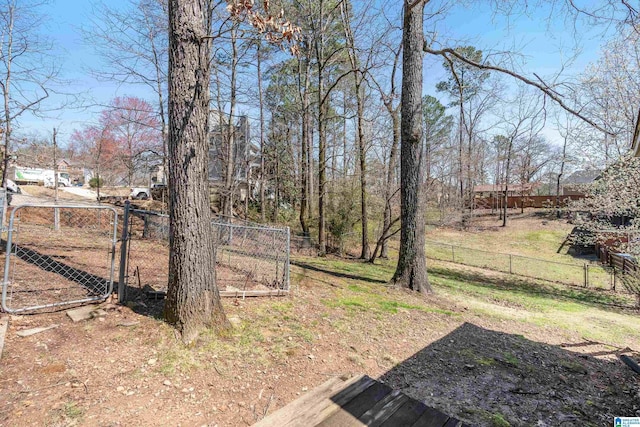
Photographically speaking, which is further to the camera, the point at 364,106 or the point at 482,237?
the point at 482,237

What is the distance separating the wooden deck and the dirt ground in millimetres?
665

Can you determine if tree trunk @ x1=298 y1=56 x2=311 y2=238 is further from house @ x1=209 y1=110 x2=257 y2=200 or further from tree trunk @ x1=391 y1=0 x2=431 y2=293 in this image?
tree trunk @ x1=391 y1=0 x2=431 y2=293

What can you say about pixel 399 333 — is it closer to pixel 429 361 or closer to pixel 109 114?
pixel 429 361

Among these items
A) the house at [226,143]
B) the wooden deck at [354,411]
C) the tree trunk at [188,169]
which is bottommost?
the wooden deck at [354,411]

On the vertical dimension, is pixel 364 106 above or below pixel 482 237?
above

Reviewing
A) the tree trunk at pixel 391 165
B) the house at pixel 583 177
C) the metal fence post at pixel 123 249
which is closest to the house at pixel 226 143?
the tree trunk at pixel 391 165

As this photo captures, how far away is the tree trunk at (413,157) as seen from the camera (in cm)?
671

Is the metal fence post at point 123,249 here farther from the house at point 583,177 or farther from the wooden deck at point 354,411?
the house at point 583,177

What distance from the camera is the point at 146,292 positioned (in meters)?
4.00

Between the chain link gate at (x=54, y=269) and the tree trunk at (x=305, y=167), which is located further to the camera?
the tree trunk at (x=305, y=167)

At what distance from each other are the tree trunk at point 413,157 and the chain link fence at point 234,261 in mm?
2728

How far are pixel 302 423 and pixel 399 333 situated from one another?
2.85 metres

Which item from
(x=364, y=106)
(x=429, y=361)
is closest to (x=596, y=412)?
(x=429, y=361)

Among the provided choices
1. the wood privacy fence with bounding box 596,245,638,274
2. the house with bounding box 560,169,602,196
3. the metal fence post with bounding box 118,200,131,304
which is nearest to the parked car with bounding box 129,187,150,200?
the metal fence post with bounding box 118,200,131,304
